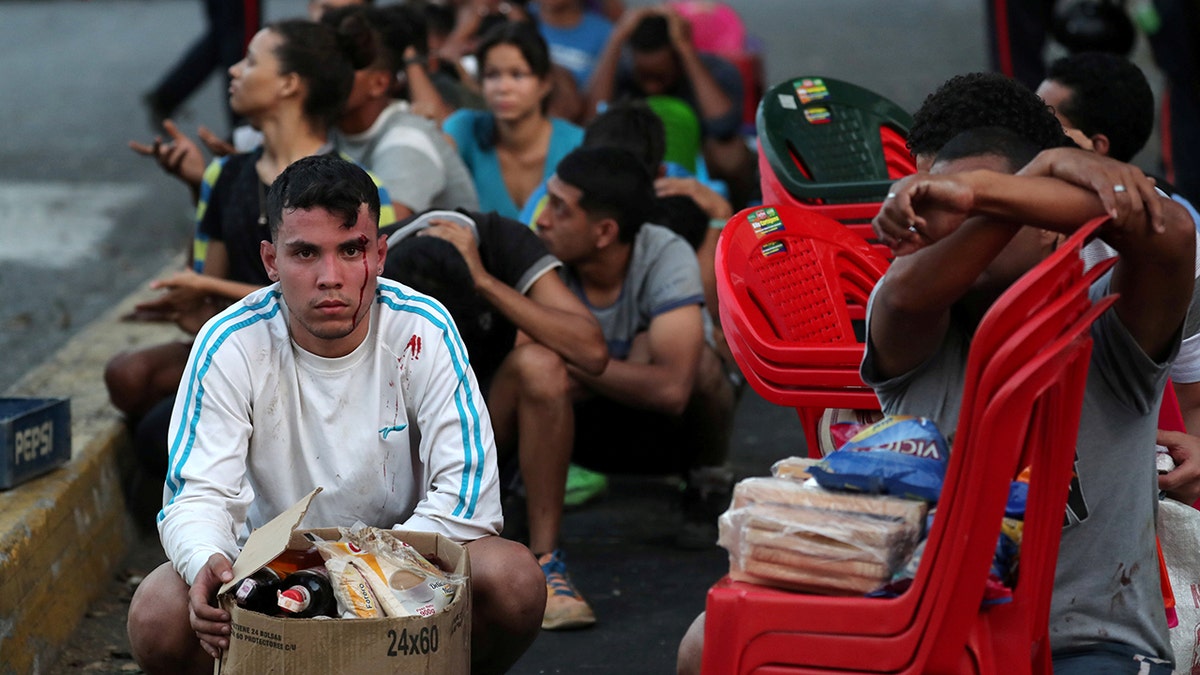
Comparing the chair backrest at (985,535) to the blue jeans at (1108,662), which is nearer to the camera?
the chair backrest at (985,535)

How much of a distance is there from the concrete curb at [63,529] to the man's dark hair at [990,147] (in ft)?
7.54

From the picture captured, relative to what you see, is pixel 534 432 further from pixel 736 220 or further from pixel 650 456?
pixel 736 220

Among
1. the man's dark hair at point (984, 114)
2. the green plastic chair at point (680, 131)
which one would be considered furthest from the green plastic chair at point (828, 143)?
the green plastic chair at point (680, 131)

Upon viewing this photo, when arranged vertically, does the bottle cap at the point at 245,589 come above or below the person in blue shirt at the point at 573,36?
below

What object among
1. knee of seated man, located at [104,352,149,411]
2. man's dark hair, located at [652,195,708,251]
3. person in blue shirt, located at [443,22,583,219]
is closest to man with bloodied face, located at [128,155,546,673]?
knee of seated man, located at [104,352,149,411]

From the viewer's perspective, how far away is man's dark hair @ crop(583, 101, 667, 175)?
5.32 metres

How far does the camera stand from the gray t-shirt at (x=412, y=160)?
16.3 ft

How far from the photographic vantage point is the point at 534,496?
406 centimetres

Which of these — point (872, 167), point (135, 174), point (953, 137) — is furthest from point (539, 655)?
point (135, 174)

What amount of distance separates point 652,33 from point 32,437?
4.02 meters

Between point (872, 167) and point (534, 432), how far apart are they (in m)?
1.16

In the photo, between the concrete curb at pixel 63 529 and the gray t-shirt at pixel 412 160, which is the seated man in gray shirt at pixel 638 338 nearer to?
the gray t-shirt at pixel 412 160

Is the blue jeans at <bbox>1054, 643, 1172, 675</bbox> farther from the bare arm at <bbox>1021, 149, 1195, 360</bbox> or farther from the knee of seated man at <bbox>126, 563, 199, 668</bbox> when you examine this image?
the knee of seated man at <bbox>126, 563, 199, 668</bbox>

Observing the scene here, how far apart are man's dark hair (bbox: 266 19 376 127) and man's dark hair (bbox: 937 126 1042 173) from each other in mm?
2768
